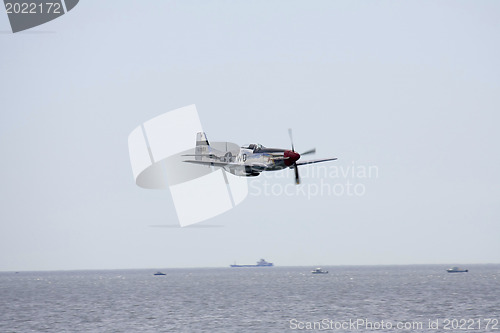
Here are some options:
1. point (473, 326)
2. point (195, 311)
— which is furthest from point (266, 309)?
point (473, 326)

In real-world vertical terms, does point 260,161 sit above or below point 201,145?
below

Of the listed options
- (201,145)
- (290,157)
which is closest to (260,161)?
(290,157)

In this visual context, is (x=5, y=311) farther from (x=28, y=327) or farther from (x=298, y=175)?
(x=298, y=175)

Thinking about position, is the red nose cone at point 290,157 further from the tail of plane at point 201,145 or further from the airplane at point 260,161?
the tail of plane at point 201,145

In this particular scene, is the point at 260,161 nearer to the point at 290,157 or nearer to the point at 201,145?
the point at 290,157

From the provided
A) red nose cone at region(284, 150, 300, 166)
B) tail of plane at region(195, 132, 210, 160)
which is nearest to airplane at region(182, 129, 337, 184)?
red nose cone at region(284, 150, 300, 166)

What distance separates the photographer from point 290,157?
2638 inches

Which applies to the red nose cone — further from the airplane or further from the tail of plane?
the tail of plane

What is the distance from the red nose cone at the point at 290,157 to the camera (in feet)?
220

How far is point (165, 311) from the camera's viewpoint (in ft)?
499

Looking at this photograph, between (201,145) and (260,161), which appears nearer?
(260,161)

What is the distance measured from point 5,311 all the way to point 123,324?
5194cm

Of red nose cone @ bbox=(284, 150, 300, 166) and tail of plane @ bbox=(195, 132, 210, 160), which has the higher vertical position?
tail of plane @ bbox=(195, 132, 210, 160)

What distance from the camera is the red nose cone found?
67.0 metres
